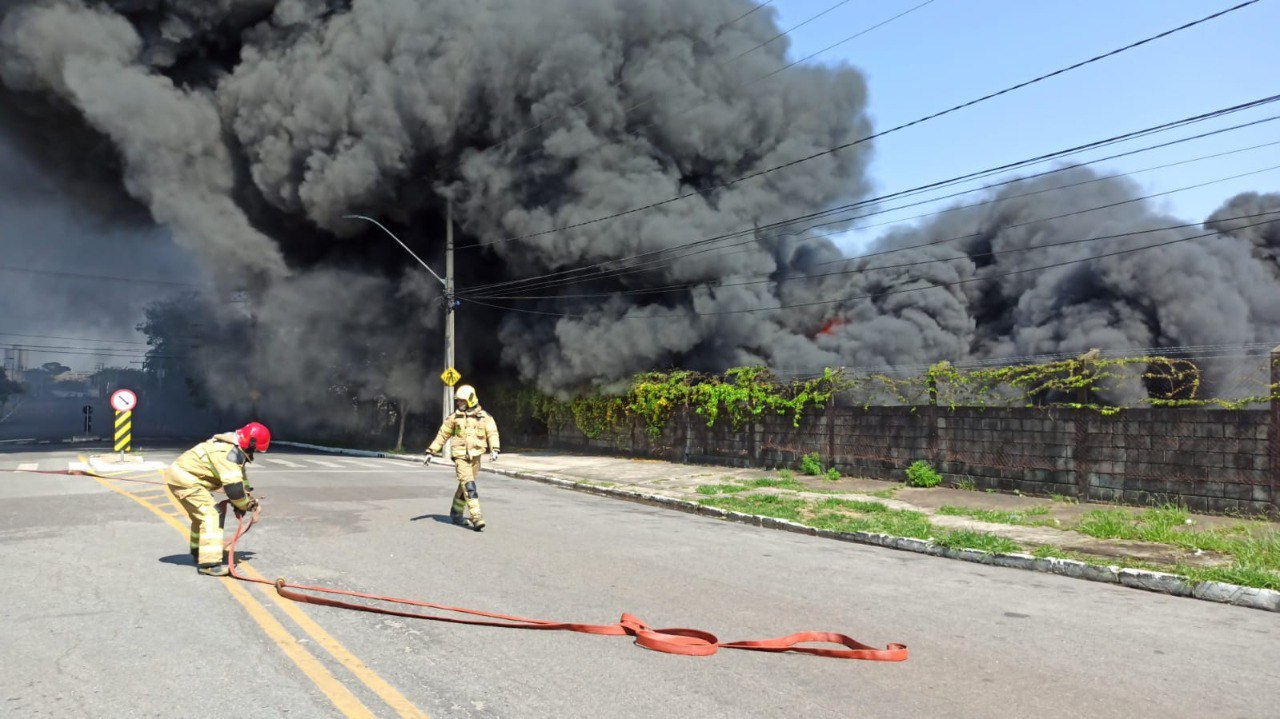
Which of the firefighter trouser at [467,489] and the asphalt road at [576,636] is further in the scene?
the firefighter trouser at [467,489]

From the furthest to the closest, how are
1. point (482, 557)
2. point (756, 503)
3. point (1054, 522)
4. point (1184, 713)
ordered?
point (756, 503), point (1054, 522), point (482, 557), point (1184, 713)

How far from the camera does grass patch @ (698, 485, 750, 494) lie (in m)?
14.4

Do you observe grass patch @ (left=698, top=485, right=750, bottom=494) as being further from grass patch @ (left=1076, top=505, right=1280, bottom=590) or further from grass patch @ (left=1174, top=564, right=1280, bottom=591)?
grass patch @ (left=1174, top=564, right=1280, bottom=591)

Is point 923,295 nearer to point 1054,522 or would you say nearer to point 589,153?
point 589,153

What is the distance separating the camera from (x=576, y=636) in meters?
5.09

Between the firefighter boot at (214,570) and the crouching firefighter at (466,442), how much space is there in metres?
3.05

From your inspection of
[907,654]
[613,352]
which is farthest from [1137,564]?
[613,352]

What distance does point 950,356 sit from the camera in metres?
→ 30.4

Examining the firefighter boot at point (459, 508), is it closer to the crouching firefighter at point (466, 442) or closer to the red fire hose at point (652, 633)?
the crouching firefighter at point (466, 442)

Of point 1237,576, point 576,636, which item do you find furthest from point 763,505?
point 576,636

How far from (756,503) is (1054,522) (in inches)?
153

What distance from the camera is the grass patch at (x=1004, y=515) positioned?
1047 cm

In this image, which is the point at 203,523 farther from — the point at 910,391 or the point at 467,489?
the point at 910,391

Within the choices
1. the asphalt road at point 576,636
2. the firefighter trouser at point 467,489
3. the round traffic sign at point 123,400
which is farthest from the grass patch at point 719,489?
the round traffic sign at point 123,400
